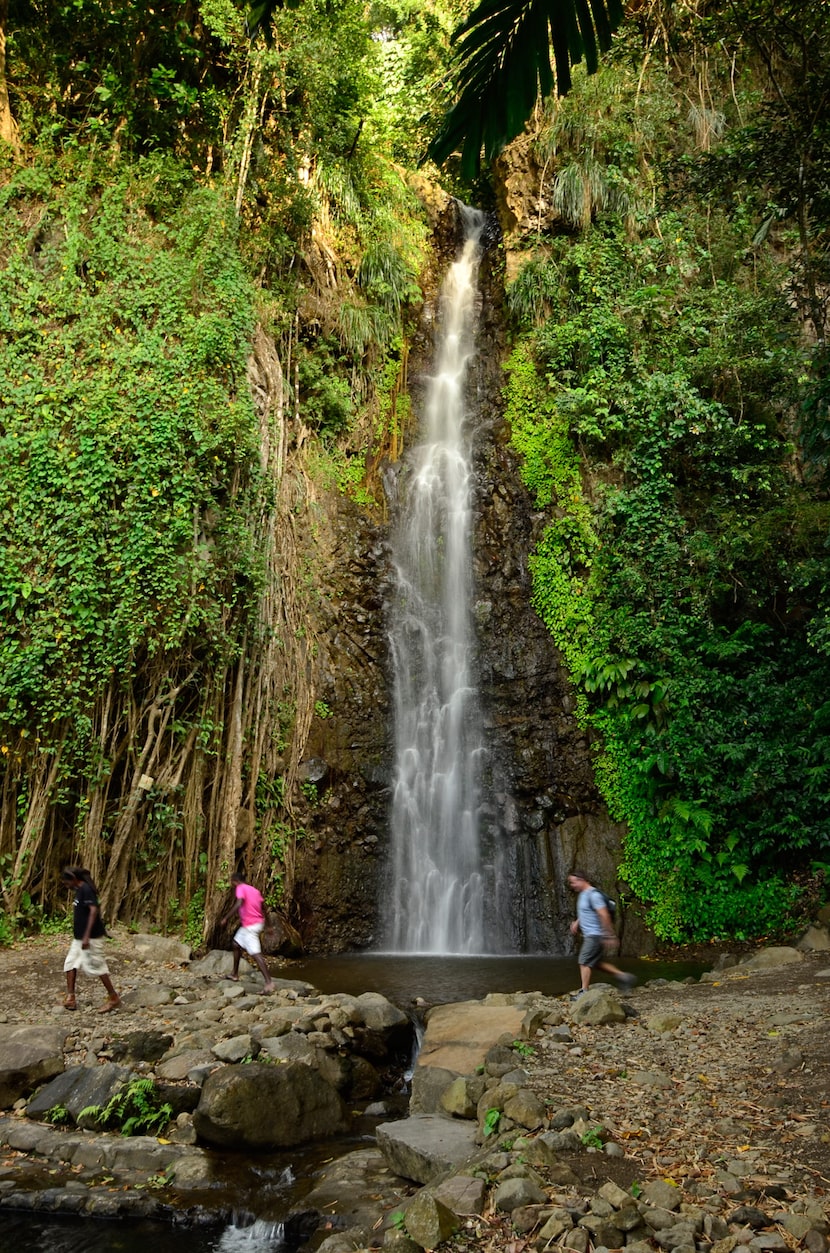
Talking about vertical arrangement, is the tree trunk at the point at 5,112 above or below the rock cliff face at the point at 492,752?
above

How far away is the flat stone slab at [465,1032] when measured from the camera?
5699 millimetres

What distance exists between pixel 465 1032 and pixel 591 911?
1642 mm

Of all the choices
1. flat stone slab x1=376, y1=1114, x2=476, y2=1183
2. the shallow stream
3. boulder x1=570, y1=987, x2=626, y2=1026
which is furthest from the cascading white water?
flat stone slab x1=376, y1=1114, x2=476, y2=1183

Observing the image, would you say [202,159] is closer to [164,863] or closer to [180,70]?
[180,70]

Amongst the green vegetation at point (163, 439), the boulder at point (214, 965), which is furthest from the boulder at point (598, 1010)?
the green vegetation at point (163, 439)

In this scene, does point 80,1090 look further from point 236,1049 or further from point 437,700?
point 437,700

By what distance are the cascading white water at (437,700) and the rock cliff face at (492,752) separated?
0.69 ft

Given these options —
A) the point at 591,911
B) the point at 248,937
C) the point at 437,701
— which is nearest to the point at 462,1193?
the point at 591,911

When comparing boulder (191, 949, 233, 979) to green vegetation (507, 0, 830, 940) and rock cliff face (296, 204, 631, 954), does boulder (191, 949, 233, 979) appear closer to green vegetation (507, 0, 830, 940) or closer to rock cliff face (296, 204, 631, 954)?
rock cliff face (296, 204, 631, 954)

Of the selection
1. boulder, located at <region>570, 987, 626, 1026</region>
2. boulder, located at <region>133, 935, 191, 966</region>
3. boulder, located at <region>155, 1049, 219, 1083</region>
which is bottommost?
boulder, located at <region>155, 1049, 219, 1083</region>

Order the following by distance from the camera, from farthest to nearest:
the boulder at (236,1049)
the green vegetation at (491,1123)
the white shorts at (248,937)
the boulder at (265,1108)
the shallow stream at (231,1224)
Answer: the white shorts at (248,937) < the boulder at (236,1049) < the boulder at (265,1108) < the green vegetation at (491,1123) < the shallow stream at (231,1224)

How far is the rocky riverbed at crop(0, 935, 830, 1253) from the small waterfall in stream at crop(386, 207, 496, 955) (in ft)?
10.7

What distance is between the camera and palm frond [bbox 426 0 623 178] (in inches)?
83.1

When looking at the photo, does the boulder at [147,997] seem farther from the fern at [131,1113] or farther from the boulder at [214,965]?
the fern at [131,1113]
